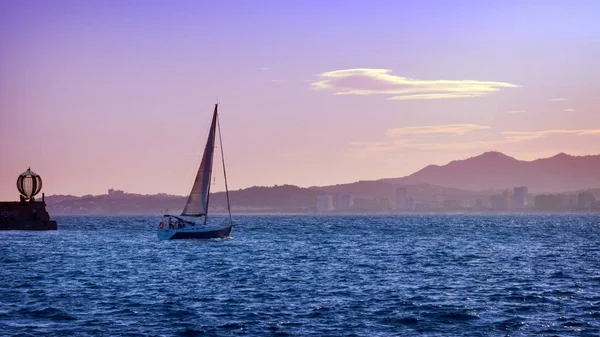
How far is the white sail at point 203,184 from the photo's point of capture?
4574 inches

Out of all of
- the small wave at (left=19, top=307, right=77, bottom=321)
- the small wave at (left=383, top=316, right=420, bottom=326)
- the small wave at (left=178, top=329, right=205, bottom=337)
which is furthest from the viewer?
the small wave at (left=19, top=307, right=77, bottom=321)

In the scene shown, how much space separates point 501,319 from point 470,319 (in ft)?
5.21

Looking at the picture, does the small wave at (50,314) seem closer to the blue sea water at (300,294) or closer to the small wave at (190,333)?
the blue sea water at (300,294)

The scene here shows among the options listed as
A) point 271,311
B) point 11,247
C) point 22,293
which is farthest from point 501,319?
point 11,247

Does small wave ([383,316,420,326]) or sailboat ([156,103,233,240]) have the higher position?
sailboat ([156,103,233,240])

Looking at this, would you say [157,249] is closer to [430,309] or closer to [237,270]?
[237,270]

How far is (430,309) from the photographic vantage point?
159 feet

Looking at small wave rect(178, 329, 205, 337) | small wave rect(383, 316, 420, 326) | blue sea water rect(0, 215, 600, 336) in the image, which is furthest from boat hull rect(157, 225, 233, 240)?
small wave rect(178, 329, 205, 337)

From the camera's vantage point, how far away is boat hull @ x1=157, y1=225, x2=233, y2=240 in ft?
384

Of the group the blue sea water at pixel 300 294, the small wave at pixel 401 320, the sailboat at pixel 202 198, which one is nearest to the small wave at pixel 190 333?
the blue sea water at pixel 300 294

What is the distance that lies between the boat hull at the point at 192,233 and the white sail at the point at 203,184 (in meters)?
2.53

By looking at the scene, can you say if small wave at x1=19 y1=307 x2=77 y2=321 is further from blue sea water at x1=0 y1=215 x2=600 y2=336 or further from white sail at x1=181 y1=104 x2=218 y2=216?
white sail at x1=181 y1=104 x2=218 y2=216

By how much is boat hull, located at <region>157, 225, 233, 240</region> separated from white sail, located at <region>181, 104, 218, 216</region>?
253 cm

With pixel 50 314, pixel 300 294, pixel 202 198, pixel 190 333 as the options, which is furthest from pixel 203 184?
pixel 190 333
